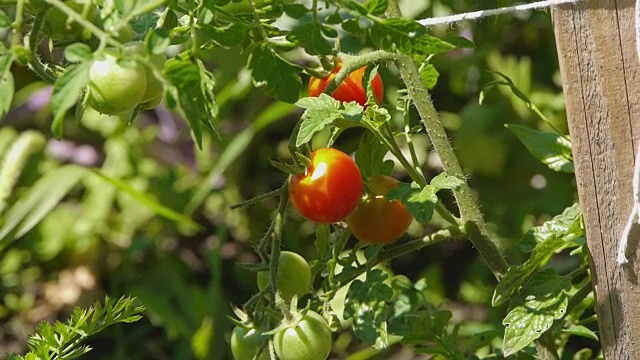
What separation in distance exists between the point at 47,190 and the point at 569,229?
1.54 metres

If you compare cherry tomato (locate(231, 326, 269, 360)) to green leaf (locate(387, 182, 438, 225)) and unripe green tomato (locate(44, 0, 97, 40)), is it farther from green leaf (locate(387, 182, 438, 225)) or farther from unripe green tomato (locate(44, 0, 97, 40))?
unripe green tomato (locate(44, 0, 97, 40))

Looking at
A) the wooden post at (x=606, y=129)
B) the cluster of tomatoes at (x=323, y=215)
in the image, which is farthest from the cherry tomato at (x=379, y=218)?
the wooden post at (x=606, y=129)

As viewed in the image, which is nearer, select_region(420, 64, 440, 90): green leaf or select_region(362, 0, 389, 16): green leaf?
select_region(362, 0, 389, 16): green leaf

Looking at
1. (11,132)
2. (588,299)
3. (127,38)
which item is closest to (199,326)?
(11,132)

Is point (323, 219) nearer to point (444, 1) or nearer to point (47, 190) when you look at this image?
point (444, 1)

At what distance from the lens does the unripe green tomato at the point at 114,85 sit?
32.1 inches

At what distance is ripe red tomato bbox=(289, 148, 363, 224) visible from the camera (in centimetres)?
102

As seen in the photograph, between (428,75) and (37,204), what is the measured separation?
136 centimetres

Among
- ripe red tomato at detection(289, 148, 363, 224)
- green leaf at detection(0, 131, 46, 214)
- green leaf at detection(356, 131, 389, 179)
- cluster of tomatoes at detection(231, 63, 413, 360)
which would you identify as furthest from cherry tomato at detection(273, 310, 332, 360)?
green leaf at detection(0, 131, 46, 214)

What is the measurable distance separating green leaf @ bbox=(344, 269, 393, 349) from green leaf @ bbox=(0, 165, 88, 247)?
→ 1.17m

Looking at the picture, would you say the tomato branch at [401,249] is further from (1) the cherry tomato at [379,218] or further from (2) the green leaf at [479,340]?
A: (2) the green leaf at [479,340]

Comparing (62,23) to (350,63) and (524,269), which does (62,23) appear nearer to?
(350,63)

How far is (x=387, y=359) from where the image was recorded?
2.29 meters

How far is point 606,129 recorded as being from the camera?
97cm
